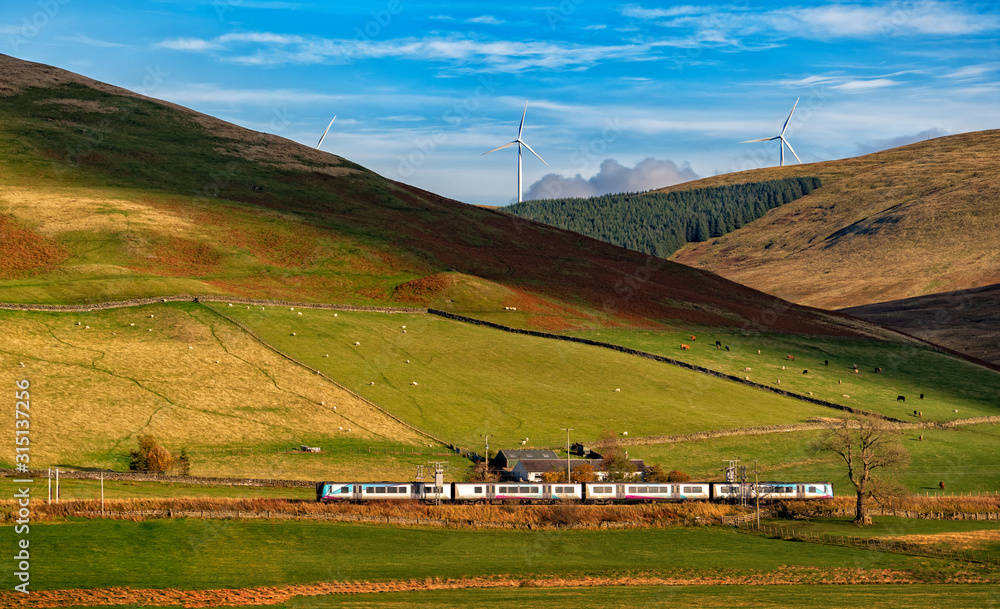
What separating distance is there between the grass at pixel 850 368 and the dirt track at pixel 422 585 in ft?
192

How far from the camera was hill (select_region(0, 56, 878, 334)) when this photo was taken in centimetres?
12256

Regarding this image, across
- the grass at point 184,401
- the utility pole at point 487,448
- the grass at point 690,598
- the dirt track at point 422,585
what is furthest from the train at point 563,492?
the grass at point 690,598

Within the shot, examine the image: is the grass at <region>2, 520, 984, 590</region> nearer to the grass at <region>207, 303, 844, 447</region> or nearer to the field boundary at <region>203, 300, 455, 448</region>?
the field boundary at <region>203, 300, 455, 448</region>

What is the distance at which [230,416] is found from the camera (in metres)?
79.6

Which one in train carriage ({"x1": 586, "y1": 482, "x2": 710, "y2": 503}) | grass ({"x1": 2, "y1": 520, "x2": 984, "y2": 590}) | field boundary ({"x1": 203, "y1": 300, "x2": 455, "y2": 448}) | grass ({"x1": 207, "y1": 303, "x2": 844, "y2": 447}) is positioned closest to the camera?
grass ({"x1": 2, "y1": 520, "x2": 984, "y2": 590})

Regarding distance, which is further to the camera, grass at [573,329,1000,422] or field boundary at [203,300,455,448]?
grass at [573,329,1000,422]

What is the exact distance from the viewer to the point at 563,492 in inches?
2815

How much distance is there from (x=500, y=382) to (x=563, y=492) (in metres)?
27.6

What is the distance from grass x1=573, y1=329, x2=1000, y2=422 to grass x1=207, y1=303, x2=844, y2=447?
24.2 feet

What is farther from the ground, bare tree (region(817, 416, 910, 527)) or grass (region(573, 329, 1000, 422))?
grass (region(573, 329, 1000, 422))

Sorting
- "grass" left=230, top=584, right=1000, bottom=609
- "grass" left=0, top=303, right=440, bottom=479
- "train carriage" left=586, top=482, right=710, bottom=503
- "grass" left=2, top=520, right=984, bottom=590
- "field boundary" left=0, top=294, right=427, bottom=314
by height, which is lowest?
"grass" left=230, top=584, right=1000, bottom=609

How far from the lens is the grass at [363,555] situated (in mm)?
44281

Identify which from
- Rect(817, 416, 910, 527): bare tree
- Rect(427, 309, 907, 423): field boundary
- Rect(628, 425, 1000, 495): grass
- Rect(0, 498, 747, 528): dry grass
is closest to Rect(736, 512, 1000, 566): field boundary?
Rect(0, 498, 747, 528): dry grass

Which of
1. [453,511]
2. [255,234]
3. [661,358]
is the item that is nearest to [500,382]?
[661,358]
